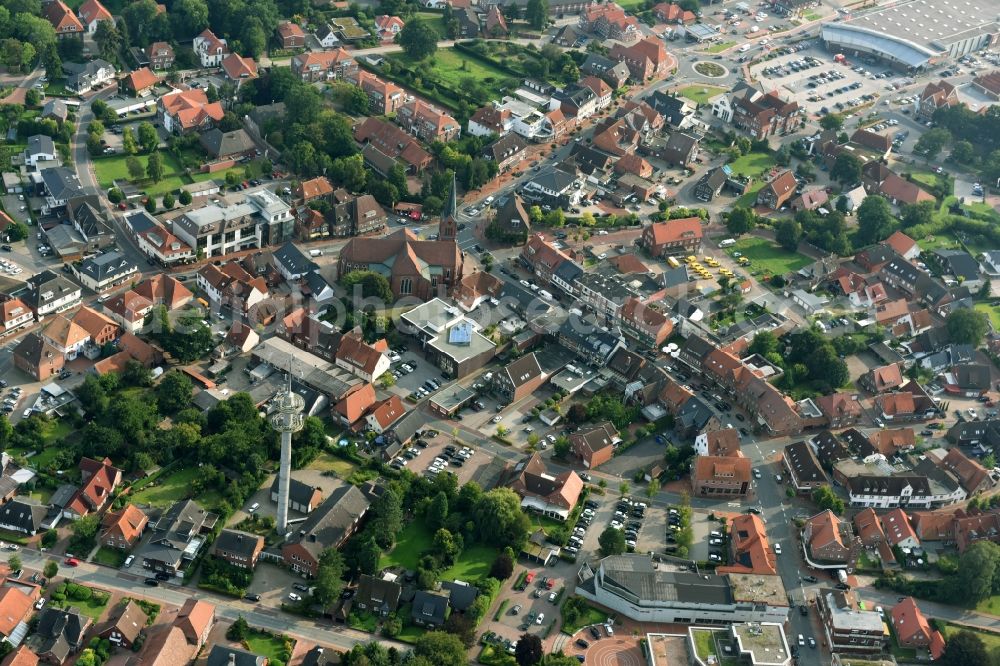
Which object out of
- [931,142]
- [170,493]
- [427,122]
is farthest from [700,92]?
[170,493]

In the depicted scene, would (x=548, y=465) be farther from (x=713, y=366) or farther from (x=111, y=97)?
(x=111, y=97)

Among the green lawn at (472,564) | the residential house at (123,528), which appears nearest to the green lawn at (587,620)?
the green lawn at (472,564)

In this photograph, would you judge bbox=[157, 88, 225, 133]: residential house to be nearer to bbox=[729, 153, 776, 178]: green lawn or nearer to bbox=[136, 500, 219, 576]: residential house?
bbox=[136, 500, 219, 576]: residential house

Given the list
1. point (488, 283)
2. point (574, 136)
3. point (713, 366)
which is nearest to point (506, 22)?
point (574, 136)

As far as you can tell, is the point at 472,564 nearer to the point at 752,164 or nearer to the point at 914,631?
the point at 914,631

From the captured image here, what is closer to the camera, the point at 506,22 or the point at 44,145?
the point at 44,145

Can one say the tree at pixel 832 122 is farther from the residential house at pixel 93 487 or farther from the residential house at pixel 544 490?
the residential house at pixel 93 487
